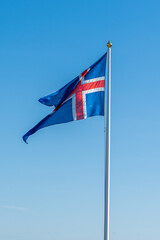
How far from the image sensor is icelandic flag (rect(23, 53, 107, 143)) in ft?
87.5

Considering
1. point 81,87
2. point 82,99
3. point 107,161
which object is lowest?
point 107,161

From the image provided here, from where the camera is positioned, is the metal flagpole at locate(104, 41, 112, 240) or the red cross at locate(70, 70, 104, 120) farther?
the red cross at locate(70, 70, 104, 120)

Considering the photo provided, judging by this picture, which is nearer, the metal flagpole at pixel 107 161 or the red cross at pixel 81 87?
the metal flagpole at pixel 107 161

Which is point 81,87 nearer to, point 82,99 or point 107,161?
point 82,99

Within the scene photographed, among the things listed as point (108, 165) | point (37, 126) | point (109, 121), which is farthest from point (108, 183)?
point (37, 126)

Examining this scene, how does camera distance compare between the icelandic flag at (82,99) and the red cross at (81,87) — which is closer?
the icelandic flag at (82,99)

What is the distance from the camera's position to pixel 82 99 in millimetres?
26984

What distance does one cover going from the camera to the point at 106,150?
82.8 feet

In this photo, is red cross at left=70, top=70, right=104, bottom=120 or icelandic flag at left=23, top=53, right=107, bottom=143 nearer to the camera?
icelandic flag at left=23, top=53, right=107, bottom=143

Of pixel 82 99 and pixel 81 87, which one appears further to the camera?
pixel 81 87

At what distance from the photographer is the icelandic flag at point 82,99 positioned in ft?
87.5

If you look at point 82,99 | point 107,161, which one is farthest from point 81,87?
point 107,161

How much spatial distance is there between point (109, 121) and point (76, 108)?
7.28ft

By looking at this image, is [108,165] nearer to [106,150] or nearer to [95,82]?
[106,150]
